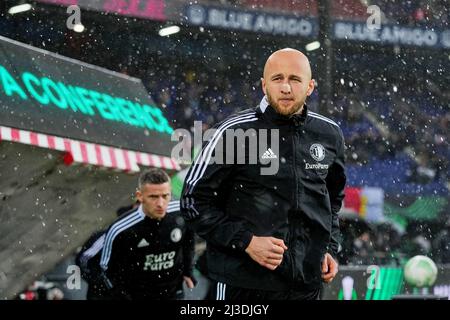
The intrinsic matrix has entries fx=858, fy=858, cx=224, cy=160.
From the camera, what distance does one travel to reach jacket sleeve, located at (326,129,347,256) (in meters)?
3.38

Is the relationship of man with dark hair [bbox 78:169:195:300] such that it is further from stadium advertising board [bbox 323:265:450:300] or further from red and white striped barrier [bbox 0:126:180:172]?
stadium advertising board [bbox 323:265:450:300]

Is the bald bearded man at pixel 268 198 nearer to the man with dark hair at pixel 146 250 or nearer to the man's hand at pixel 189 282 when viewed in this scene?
the man with dark hair at pixel 146 250

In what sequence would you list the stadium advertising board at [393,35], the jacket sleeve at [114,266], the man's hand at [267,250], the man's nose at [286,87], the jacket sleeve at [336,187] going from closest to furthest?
the man's hand at [267,250], the man's nose at [286,87], the jacket sleeve at [336,187], the jacket sleeve at [114,266], the stadium advertising board at [393,35]

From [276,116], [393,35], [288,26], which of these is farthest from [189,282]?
[393,35]

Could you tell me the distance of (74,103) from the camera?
7.20 meters

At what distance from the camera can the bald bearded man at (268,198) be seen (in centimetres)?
312

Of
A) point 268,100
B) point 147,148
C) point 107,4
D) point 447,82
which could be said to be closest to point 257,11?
point 107,4

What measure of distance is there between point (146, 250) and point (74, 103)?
1640mm

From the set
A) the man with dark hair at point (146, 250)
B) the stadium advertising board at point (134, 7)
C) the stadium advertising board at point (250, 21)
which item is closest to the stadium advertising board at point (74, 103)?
the man with dark hair at point (146, 250)

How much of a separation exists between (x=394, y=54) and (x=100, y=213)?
18.0 m

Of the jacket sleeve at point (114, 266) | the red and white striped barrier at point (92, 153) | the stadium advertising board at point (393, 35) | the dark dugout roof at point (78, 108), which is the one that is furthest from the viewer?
the stadium advertising board at point (393, 35)

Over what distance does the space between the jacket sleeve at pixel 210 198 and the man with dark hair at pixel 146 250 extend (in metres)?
2.87

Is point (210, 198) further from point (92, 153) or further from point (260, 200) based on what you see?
point (92, 153)

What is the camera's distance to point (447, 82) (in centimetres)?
2605
